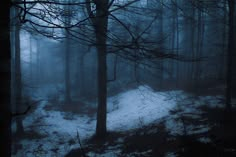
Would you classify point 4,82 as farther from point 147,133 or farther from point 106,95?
point 147,133

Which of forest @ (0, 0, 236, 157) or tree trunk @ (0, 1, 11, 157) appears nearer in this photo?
tree trunk @ (0, 1, 11, 157)

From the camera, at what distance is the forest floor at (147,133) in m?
6.87

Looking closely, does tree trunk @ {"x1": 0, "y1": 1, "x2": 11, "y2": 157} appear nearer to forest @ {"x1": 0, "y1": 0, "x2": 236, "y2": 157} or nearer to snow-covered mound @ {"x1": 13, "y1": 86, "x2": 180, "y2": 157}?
forest @ {"x1": 0, "y1": 0, "x2": 236, "y2": 157}

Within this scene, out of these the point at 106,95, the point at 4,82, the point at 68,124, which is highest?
the point at 4,82

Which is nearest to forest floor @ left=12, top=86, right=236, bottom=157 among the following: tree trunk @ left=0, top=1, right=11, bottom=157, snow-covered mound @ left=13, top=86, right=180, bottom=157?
snow-covered mound @ left=13, top=86, right=180, bottom=157

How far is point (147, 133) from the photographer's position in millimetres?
9672

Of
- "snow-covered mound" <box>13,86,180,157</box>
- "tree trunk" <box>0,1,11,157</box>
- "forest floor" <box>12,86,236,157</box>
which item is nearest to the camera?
"tree trunk" <box>0,1,11,157</box>

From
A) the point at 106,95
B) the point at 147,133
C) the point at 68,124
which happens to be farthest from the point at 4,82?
the point at 68,124

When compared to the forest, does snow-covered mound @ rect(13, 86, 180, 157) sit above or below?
below

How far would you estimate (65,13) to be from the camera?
10.7 feet

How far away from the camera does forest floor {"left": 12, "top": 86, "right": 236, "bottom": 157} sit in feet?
22.5

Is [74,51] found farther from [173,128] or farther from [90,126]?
[173,128]

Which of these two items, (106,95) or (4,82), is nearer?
(4,82)

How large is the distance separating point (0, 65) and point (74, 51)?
26321 millimetres
